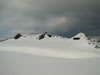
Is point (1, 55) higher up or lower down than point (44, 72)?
higher up

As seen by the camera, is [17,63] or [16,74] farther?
[17,63]

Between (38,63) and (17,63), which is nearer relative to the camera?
(17,63)

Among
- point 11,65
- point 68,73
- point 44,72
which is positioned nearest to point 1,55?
point 11,65

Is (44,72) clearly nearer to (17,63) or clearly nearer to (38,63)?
(38,63)

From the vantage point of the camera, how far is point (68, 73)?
7188mm

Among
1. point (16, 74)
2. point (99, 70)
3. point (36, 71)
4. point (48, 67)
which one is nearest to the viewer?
point (16, 74)

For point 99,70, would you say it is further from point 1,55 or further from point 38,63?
point 1,55

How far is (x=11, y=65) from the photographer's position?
705 centimetres

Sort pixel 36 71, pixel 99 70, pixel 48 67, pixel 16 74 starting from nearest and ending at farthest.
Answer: pixel 16 74 → pixel 36 71 → pixel 48 67 → pixel 99 70

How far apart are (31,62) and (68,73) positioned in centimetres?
259

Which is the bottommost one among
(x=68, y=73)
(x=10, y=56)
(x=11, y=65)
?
(x=68, y=73)

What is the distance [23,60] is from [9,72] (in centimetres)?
159

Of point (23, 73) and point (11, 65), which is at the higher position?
point (11, 65)

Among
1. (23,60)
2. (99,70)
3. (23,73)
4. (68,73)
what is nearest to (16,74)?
(23,73)
